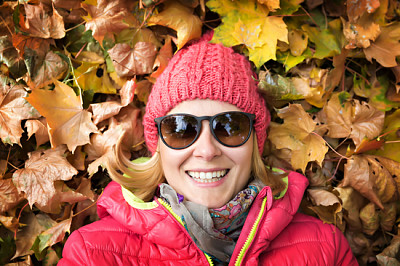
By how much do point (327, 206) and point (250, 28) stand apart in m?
1.14

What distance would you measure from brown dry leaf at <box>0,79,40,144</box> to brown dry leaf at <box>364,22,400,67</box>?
1989mm

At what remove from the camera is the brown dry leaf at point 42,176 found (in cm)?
173

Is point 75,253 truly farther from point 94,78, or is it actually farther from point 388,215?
point 388,215

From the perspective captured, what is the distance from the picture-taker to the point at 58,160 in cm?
179

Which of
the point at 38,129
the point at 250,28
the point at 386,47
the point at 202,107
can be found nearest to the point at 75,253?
the point at 38,129

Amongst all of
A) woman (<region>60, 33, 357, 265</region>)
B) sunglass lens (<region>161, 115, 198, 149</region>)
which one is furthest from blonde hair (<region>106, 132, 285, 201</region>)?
sunglass lens (<region>161, 115, 198, 149</region>)

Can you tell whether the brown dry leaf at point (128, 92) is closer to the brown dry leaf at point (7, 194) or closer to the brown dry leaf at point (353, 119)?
the brown dry leaf at point (7, 194)

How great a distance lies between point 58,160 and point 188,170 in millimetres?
734

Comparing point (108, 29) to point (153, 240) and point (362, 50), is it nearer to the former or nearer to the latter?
point (153, 240)

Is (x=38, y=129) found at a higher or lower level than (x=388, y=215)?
higher

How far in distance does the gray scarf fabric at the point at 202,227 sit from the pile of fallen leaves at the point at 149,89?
489 mm

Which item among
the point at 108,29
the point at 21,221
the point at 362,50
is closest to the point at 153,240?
the point at 21,221

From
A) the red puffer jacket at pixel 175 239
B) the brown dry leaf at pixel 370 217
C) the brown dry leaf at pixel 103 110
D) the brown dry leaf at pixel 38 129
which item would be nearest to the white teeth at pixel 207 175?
the red puffer jacket at pixel 175 239

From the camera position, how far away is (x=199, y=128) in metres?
1.58
